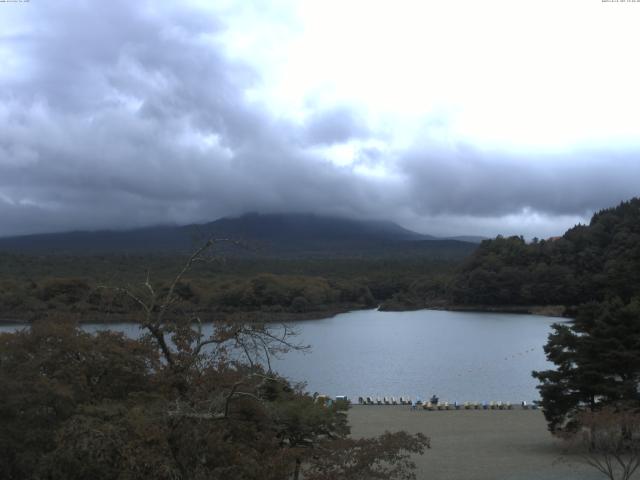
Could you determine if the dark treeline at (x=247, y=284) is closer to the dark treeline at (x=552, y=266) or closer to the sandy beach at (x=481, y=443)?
the dark treeline at (x=552, y=266)

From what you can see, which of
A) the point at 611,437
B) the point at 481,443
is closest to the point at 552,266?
the point at 481,443

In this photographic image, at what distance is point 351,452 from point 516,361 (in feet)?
116

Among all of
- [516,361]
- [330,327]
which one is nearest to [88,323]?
[330,327]

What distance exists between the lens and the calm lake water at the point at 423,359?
1323 inches

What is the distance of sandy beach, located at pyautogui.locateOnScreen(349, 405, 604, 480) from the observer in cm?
1562

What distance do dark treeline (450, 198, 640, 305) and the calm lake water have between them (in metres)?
18.1

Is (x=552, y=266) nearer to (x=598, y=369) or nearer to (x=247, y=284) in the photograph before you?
(x=247, y=284)

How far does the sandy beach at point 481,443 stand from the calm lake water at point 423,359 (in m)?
4.46

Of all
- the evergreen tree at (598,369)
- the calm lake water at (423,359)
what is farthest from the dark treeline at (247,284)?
the evergreen tree at (598,369)

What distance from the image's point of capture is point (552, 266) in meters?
92.0

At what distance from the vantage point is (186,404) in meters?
7.54

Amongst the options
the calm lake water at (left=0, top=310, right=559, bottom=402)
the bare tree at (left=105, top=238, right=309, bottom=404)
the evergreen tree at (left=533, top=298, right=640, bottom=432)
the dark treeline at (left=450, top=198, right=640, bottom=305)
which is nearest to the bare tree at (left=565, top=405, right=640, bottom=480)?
the evergreen tree at (left=533, top=298, right=640, bottom=432)

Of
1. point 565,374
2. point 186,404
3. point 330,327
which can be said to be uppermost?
point 186,404

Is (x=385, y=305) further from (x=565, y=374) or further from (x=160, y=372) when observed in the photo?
(x=160, y=372)
